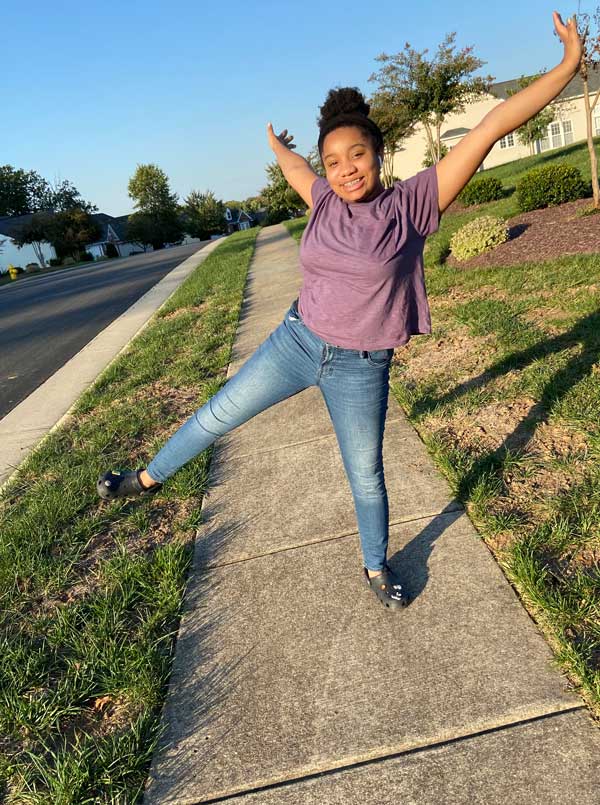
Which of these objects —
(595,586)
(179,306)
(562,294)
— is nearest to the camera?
(595,586)

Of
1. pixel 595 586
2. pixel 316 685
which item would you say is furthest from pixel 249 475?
pixel 595 586

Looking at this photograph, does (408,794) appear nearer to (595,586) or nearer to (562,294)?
(595,586)

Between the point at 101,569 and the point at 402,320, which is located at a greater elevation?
the point at 402,320

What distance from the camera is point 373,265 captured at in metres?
1.92

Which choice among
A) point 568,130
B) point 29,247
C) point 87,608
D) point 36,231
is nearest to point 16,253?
point 29,247

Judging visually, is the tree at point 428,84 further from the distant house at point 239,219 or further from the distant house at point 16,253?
the distant house at point 239,219

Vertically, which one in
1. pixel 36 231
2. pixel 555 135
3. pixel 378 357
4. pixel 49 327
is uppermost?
pixel 36 231

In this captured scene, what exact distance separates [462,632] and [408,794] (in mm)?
644

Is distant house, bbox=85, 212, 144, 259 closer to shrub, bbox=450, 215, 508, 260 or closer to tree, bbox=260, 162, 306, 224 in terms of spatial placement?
tree, bbox=260, 162, 306, 224

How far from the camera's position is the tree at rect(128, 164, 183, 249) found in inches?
2689

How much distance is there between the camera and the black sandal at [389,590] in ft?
7.36

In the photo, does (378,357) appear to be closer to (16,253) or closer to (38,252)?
(38,252)

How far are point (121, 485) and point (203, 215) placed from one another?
255 feet

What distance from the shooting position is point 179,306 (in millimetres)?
10469
